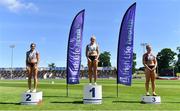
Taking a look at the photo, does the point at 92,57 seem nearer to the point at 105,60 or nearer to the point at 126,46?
the point at 126,46

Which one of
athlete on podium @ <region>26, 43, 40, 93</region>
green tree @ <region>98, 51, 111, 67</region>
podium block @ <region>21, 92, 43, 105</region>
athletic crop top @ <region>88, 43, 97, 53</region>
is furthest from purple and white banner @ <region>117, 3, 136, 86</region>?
green tree @ <region>98, 51, 111, 67</region>

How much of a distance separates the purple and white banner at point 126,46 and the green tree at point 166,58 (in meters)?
146

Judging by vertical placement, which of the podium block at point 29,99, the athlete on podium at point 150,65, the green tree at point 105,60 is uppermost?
the green tree at point 105,60

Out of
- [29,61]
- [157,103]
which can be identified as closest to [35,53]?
[29,61]

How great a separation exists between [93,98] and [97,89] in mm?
381

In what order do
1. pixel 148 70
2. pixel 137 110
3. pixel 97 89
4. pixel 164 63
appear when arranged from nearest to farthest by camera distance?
pixel 137 110
pixel 97 89
pixel 148 70
pixel 164 63

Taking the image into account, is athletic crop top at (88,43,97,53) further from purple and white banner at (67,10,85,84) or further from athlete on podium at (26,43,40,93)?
purple and white banner at (67,10,85,84)

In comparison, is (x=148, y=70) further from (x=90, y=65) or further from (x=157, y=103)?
(x=90, y=65)

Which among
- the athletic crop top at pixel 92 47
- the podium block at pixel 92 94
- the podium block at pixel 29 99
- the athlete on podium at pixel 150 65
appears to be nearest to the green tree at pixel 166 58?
the athlete on podium at pixel 150 65

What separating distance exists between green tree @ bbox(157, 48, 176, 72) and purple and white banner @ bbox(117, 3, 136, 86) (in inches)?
5736

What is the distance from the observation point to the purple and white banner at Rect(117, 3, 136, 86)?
18.9 meters

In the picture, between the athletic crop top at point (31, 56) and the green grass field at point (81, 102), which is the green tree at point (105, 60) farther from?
the athletic crop top at point (31, 56)

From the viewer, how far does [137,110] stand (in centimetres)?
1277

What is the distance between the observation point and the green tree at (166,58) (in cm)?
16250
